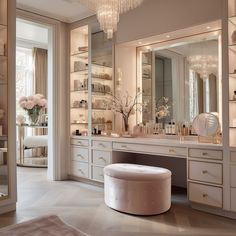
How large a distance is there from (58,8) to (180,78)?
2258 mm

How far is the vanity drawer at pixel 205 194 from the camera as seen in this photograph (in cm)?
305

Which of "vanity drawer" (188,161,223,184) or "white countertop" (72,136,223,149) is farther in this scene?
"white countertop" (72,136,223,149)

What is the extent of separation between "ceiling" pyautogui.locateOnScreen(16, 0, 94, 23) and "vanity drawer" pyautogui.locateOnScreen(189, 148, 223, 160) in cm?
272

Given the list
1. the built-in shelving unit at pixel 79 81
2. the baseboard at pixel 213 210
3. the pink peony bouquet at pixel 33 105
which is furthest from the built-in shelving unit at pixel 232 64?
the pink peony bouquet at pixel 33 105

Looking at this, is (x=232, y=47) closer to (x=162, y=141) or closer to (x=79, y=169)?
(x=162, y=141)

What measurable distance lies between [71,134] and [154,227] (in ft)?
8.46

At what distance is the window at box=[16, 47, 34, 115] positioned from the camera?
23.5 feet

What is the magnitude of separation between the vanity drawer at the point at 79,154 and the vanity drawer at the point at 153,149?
27.4 inches

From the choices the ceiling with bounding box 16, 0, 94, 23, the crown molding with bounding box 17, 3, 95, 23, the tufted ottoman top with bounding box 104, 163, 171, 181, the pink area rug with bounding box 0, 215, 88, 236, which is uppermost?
the ceiling with bounding box 16, 0, 94, 23

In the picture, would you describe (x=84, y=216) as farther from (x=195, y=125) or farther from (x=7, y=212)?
(x=195, y=125)

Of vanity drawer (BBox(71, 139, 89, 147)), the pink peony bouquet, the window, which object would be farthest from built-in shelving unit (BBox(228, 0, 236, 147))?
the window

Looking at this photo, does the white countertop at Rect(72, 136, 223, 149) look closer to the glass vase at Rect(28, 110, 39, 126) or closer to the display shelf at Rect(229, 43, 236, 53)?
the display shelf at Rect(229, 43, 236, 53)

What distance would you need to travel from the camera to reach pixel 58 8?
173 inches

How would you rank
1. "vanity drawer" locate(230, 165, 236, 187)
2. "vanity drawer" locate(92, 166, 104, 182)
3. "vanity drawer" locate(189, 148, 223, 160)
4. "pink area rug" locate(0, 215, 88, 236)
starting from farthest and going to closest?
"vanity drawer" locate(92, 166, 104, 182), "vanity drawer" locate(189, 148, 223, 160), "vanity drawer" locate(230, 165, 236, 187), "pink area rug" locate(0, 215, 88, 236)
